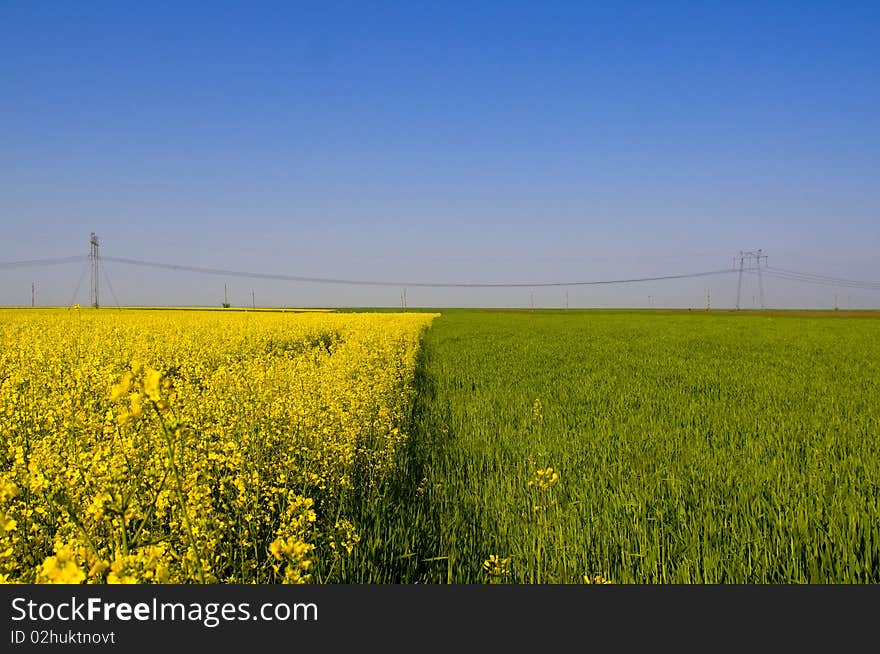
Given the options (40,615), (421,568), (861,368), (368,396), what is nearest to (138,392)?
(40,615)

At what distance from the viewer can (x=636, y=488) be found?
5059 mm

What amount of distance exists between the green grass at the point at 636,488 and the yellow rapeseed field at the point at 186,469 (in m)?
0.52

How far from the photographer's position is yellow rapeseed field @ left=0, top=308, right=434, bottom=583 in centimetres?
236

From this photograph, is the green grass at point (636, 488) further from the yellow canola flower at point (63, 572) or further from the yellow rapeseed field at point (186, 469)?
the yellow canola flower at point (63, 572)

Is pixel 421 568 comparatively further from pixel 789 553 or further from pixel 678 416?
pixel 678 416

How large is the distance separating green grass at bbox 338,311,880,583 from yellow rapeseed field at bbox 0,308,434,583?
52 cm

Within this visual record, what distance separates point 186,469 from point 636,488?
364cm

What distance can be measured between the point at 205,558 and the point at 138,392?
1.24 m

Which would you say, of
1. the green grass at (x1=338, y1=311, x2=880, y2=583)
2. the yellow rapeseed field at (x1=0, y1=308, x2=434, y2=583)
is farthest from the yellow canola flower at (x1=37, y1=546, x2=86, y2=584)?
the green grass at (x1=338, y1=311, x2=880, y2=583)

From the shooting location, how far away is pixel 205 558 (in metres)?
2.96

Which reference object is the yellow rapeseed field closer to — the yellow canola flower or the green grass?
the yellow canola flower

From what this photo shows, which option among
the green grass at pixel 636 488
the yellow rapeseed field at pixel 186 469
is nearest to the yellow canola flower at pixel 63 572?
the yellow rapeseed field at pixel 186 469

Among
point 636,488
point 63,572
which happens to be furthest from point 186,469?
point 636,488

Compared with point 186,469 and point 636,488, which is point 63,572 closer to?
point 186,469
